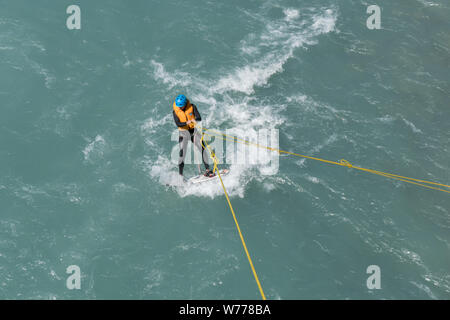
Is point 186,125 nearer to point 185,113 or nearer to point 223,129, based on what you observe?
point 185,113

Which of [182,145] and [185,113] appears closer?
[185,113]

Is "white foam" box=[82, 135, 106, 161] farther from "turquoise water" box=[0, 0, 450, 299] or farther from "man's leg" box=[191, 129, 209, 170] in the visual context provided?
"man's leg" box=[191, 129, 209, 170]

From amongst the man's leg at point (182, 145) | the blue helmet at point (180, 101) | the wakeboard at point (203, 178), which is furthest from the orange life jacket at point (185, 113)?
the wakeboard at point (203, 178)

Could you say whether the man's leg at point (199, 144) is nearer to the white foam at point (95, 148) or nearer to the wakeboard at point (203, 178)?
the wakeboard at point (203, 178)

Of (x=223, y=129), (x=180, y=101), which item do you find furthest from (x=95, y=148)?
(x=223, y=129)

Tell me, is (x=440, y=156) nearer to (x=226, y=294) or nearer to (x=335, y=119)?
(x=335, y=119)

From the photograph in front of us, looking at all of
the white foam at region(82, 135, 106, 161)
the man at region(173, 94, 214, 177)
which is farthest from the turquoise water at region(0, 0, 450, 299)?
the man at region(173, 94, 214, 177)

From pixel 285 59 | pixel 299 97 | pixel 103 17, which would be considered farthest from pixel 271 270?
pixel 103 17
